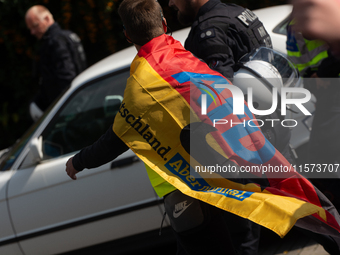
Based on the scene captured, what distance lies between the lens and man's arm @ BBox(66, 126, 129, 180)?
6.27ft

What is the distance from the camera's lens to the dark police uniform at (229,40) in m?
2.06

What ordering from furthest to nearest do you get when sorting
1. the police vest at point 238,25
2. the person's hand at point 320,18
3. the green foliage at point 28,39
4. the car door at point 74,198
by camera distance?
the green foliage at point 28,39, the car door at point 74,198, the police vest at point 238,25, the person's hand at point 320,18

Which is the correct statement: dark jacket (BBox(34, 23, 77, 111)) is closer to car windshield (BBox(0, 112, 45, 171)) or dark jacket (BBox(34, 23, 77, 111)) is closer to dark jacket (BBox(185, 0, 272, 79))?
car windshield (BBox(0, 112, 45, 171))

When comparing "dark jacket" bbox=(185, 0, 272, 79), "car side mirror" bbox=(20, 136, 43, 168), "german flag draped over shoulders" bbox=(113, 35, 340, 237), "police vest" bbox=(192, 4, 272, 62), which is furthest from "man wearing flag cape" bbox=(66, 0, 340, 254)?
"car side mirror" bbox=(20, 136, 43, 168)

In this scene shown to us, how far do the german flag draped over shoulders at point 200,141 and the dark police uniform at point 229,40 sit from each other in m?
0.21

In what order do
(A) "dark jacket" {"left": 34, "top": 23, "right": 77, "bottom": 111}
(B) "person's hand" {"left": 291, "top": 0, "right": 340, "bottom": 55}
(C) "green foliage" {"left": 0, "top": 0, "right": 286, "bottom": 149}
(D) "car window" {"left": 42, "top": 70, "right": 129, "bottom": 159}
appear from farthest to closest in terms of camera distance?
1. (C) "green foliage" {"left": 0, "top": 0, "right": 286, "bottom": 149}
2. (A) "dark jacket" {"left": 34, "top": 23, "right": 77, "bottom": 111}
3. (D) "car window" {"left": 42, "top": 70, "right": 129, "bottom": 159}
4. (B) "person's hand" {"left": 291, "top": 0, "right": 340, "bottom": 55}

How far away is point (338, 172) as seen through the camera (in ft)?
8.65

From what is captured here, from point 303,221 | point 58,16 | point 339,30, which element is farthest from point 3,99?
point 339,30

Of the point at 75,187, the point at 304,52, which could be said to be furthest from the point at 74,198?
the point at 304,52

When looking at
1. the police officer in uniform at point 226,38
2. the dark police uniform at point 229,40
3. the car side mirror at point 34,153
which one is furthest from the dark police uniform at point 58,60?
the dark police uniform at point 229,40

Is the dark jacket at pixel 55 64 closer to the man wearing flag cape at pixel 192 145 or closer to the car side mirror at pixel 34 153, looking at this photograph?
the car side mirror at pixel 34 153

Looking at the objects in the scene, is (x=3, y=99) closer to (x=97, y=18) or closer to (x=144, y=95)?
(x=97, y=18)

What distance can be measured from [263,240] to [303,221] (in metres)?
1.56

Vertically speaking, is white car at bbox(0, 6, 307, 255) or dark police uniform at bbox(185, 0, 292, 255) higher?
dark police uniform at bbox(185, 0, 292, 255)
